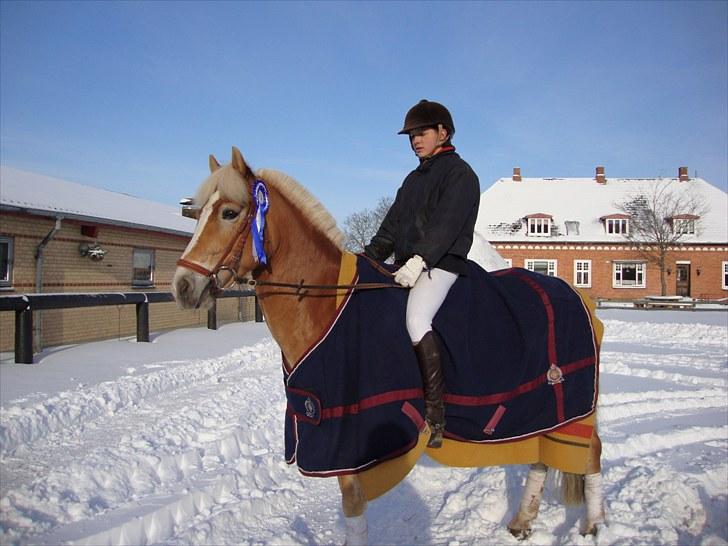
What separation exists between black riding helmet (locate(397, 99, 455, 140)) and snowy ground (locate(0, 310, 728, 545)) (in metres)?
3.03

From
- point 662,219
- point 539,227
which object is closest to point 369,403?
point 539,227

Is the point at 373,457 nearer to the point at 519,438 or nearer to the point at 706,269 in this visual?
the point at 519,438

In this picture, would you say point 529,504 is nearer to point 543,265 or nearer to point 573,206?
point 543,265

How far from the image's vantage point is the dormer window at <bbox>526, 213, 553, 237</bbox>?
33.2 meters

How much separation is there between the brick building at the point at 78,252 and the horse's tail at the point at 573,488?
399 inches

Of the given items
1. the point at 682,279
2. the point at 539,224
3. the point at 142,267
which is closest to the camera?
the point at 142,267

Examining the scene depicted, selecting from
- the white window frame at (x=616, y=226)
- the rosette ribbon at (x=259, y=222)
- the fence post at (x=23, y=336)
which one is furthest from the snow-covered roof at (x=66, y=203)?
the white window frame at (x=616, y=226)

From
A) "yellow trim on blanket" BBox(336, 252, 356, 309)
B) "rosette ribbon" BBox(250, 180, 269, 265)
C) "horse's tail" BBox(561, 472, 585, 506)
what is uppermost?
"rosette ribbon" BBox(250, 180, 269, 265)

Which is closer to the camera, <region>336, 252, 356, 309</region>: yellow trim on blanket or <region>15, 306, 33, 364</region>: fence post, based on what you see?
<region>336, 252, 356, 309</region>: yellow trim on blanket

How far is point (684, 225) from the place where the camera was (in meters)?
32.2

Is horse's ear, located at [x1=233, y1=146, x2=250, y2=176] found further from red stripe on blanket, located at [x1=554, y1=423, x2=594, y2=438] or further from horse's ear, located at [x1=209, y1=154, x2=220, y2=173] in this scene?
red stripe on blanket, located at [x1=554, y1=423, x2=594, y2=438]

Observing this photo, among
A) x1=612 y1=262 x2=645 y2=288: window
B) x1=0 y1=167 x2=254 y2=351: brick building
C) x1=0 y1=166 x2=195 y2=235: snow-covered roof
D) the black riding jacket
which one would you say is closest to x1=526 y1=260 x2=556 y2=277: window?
x1=612 y1=262 x2=645 y2=288: window

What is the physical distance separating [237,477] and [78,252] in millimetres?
9766

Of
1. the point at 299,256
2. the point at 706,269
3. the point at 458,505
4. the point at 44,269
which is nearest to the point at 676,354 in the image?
the point at 458,505
